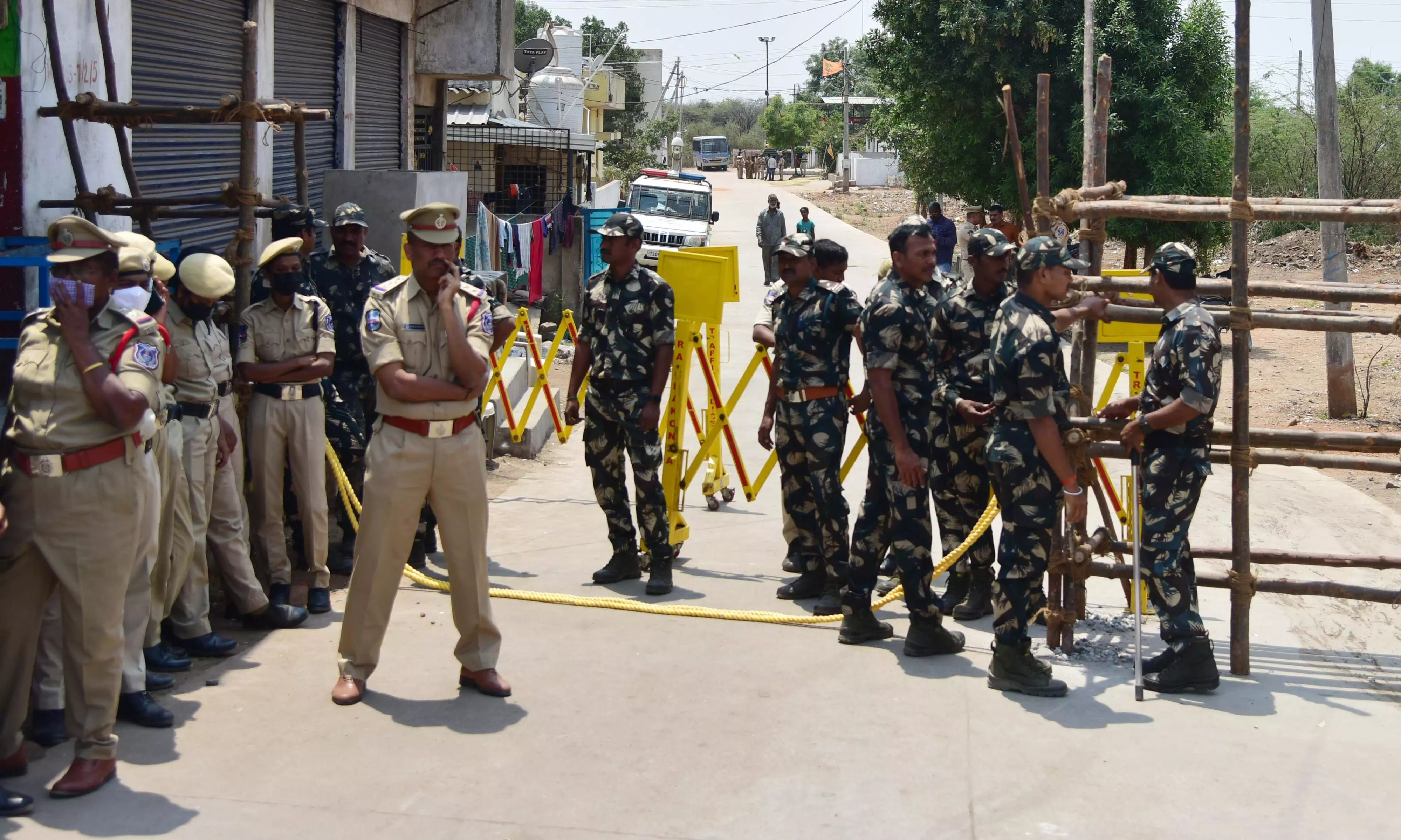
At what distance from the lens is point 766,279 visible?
2520 centimetres

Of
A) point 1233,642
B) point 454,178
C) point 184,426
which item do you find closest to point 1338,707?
point 1233,642

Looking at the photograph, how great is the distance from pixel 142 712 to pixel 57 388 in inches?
54.4

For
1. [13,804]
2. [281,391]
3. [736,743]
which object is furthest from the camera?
[281,391]

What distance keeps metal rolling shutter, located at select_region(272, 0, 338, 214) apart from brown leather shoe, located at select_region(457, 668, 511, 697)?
570 centimetres

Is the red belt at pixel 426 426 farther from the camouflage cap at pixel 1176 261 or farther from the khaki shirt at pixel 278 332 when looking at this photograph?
the camouflage cap at pixel 1176 261

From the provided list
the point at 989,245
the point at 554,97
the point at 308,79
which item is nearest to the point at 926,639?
the point at 989,245

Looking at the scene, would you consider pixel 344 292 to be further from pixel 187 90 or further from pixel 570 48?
pixel 570 48

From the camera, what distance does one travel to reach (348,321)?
7.16 meters

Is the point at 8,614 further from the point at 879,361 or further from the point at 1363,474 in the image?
the point at 1363,474

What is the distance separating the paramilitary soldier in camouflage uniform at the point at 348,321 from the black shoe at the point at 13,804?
3.17 meters

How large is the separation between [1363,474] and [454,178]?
8.16m

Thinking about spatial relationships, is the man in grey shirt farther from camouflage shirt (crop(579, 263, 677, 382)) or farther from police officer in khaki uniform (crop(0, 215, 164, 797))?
police officer in khaki uniform (crop(0, 215, 164, 797))

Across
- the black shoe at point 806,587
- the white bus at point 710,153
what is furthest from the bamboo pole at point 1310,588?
the white bus at point 710,153

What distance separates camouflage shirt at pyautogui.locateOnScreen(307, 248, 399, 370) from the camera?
23.4 feet
